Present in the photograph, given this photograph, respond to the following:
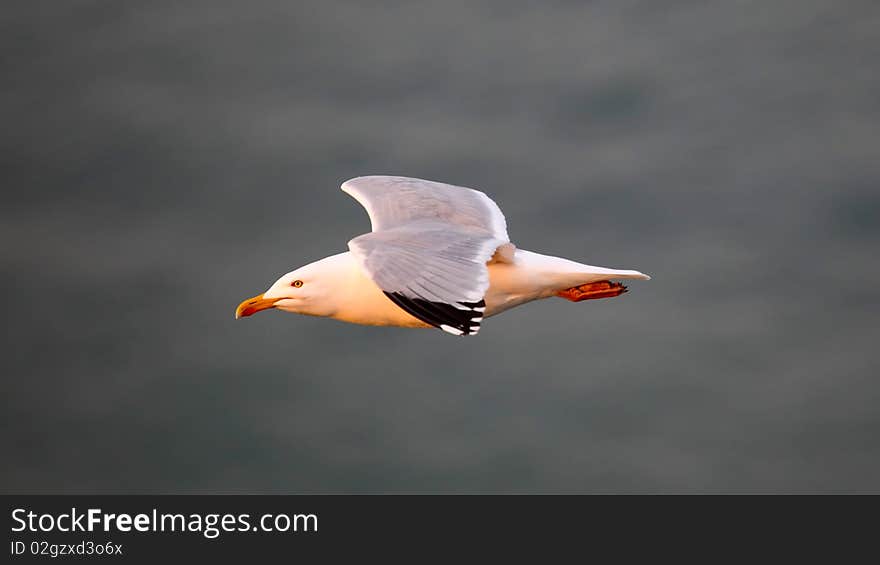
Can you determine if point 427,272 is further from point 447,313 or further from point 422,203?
point 422,203

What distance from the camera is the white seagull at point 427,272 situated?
9.64 meters

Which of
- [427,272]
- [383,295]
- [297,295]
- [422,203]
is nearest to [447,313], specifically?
[427,272]

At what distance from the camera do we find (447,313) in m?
9.43

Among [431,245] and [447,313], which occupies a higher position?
[431,245]

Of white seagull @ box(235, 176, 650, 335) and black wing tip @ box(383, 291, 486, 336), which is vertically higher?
white seagull @ box(235, 176, 650, 335)

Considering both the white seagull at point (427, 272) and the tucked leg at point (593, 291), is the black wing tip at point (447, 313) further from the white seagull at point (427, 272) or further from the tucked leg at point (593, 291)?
the tucked leg at point (593, 291)

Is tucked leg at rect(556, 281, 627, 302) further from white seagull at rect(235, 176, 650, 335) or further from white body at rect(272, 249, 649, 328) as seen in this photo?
white body at rect(272, 249, 649, 328)

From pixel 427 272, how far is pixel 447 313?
0.47 metres

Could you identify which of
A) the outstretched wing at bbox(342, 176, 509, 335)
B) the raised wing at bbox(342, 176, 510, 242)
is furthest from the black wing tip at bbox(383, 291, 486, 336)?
the raised wing at bbox(342, 176, 510, 242)

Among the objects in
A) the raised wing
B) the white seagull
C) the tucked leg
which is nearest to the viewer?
the white seagull

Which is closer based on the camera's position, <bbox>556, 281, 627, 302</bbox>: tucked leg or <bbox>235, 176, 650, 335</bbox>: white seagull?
<bbox>235, 176, 650, 335</bbox>: white seagull

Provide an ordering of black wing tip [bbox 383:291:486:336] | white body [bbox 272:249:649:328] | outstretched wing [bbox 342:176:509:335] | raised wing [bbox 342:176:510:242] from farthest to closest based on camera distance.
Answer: raised wing [bbox 342:176:510:242]
white body [bbox 272:249:649:328]
outstretched wing [bbox 342:176:509:335]
black wing tip [bbox 383:291:486:336]

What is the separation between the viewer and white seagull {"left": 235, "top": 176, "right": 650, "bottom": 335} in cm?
964

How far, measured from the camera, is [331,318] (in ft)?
36.5
